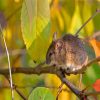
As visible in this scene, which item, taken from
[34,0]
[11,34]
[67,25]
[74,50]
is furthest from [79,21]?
[74,50]

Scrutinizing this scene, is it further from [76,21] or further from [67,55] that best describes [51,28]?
[67,55]

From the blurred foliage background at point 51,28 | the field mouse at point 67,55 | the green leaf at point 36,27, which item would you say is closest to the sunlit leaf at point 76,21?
the blurred foliage background at point 51,28

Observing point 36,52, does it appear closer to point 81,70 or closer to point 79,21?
point 81,70

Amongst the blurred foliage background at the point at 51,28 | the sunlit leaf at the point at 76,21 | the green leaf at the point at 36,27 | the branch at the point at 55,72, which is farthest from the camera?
the sunlit leaf at the point at 76,21

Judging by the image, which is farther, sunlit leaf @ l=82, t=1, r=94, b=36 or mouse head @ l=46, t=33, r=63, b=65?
sunlit leaf @ l=82, t=1, r=94, b=36

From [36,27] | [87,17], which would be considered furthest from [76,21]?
[36,27]

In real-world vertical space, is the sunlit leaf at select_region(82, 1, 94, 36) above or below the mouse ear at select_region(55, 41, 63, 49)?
above

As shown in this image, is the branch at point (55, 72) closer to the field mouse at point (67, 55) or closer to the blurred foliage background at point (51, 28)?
the field mouse at point (67, 55)

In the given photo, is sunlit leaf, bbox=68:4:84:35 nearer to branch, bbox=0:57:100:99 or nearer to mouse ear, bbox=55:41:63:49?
branch, bbox=0:57:100:99

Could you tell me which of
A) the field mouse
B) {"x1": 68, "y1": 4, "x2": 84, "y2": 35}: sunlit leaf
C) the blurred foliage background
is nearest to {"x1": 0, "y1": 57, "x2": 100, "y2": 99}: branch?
the field mouse
